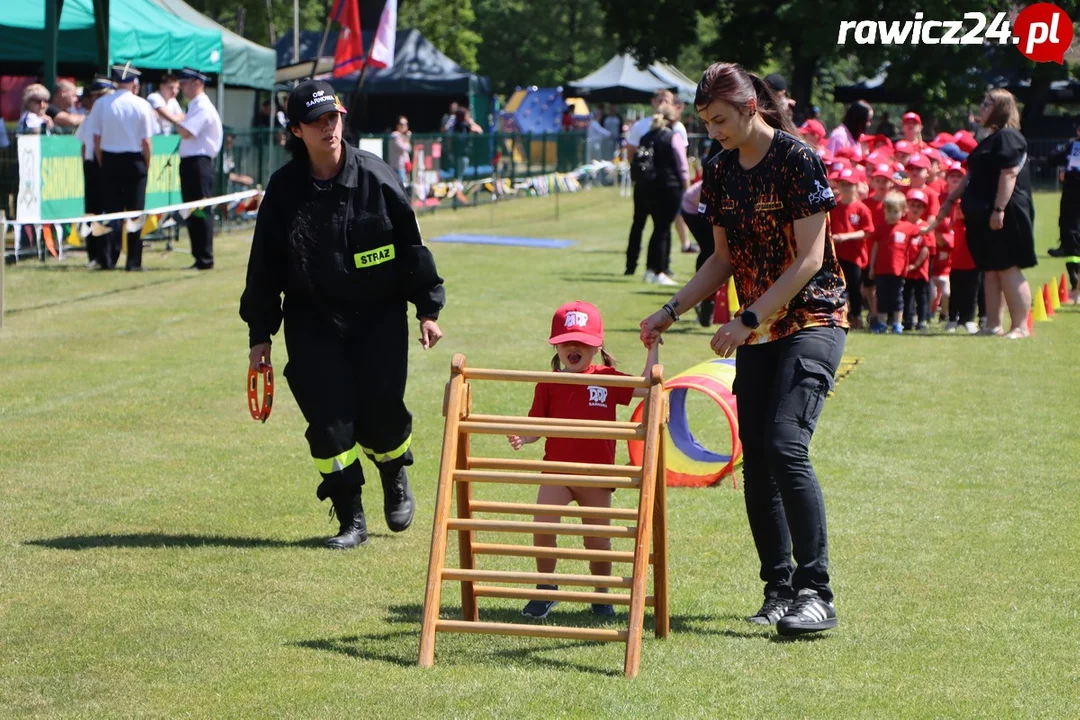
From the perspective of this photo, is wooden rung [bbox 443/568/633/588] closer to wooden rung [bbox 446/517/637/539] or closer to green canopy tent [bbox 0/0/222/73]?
wooden rung [bbox 446/517/637/539]

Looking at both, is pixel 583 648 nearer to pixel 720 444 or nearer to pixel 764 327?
pixel 764 327

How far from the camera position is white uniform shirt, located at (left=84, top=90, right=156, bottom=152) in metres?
17.4

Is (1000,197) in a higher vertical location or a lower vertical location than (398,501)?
higher

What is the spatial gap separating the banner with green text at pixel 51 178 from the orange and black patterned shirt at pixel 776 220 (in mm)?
12659

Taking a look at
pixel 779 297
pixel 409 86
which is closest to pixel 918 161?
pixel 779 297

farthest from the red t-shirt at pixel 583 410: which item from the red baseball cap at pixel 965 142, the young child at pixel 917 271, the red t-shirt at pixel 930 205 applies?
the red baseball cap at pixel 965 142

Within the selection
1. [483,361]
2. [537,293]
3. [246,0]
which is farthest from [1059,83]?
[483,361]

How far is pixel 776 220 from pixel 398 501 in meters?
2.52

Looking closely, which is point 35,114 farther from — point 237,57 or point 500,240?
point 237,57

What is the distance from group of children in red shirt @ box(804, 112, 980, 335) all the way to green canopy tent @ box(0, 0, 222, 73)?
1104 cm

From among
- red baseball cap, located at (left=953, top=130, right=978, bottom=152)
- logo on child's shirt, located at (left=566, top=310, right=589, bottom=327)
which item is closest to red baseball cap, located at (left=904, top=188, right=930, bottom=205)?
red baseball cap, located at (left=953, top=130, right=978, bottom=152)

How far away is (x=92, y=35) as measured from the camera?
21.6 metres

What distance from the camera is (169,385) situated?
1098 cm

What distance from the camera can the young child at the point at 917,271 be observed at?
1430 centimetres
